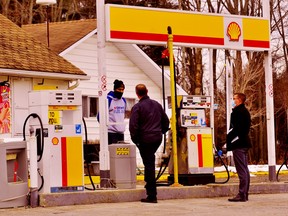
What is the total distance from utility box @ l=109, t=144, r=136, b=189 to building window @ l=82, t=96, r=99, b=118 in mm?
14235

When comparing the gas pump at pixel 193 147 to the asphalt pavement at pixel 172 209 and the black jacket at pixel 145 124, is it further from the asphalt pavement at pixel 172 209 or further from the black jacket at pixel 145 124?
the black jacket at pixel 145 124

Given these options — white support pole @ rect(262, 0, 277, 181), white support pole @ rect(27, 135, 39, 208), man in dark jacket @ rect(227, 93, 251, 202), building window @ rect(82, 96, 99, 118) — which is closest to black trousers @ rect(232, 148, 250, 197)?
man in dark jacket @ rect(227, 93, 251, 202)

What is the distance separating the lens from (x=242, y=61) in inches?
1959

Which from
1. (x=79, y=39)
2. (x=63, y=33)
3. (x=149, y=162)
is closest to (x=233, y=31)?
(x=149, y=162)

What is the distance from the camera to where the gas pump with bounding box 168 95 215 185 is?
1828 cm

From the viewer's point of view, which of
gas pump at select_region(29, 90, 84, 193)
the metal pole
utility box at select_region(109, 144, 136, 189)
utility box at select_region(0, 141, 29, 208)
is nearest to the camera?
utility box at select_region(0, 141, 29, 208)

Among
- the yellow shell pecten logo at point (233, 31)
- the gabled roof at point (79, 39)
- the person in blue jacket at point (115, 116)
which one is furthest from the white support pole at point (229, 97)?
the person in blue jacket at point (115, 116)

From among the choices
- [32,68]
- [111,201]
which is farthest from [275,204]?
[32,68]

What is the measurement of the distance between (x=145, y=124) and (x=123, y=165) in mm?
1545

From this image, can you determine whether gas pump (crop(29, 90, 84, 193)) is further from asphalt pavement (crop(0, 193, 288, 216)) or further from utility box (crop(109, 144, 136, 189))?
utility box (crop(109, 144, 136, 189))

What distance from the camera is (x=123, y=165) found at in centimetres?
1702

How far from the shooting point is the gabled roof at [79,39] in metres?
30.9

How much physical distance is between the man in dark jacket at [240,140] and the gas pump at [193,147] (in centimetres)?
190

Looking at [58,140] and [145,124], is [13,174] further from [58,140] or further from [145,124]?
[145,124]
